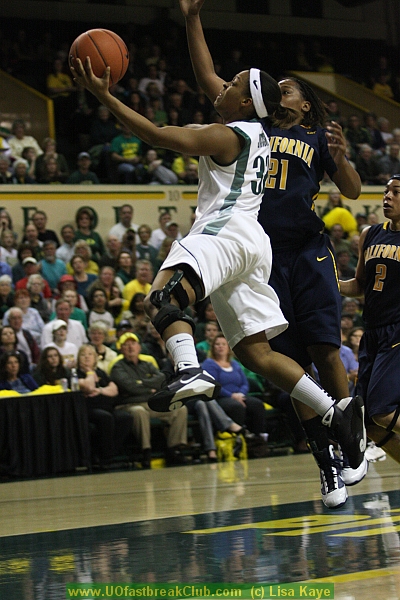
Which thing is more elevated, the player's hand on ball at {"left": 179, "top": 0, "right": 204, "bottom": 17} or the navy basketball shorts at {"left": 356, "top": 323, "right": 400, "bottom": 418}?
the player's hand on ball at {"left": 179, "top": 0, "right": 204, "bottom": 17}

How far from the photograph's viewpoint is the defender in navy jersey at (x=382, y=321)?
5543 mm

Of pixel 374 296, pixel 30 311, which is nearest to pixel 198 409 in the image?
pixel 30 311

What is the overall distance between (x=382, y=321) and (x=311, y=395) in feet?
3.93

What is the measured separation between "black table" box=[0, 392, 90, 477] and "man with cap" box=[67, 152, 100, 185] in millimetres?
5064

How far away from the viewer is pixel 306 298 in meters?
5.24

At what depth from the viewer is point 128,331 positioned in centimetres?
1106

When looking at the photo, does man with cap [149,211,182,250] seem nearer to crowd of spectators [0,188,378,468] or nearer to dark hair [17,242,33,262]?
crowd of spectators [0,188,378,468]

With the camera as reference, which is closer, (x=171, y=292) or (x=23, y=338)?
(x=171, y=292)

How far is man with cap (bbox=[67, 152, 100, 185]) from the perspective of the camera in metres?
14.0

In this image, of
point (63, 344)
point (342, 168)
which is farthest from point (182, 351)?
point (63, 344)

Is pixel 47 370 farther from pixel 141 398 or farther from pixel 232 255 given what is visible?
pixel 232 255

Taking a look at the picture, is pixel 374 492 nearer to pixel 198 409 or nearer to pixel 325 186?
pixel 198 409

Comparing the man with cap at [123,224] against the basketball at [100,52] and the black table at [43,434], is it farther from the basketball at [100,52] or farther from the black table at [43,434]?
the basketball at [100,52]

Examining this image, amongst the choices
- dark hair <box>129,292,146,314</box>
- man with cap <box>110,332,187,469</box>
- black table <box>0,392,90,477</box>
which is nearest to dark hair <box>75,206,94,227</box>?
dark hair <box>129,292,146,314</box>
